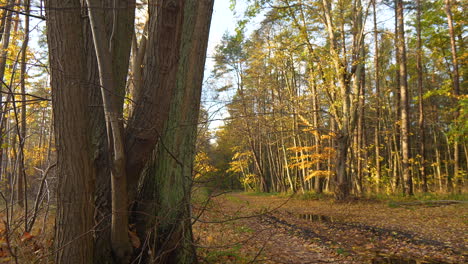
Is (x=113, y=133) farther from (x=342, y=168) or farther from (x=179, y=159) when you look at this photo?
(x=342, y=168)

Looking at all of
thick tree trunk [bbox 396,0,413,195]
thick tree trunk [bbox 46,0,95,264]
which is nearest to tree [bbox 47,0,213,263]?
thick tree trunk [bbox 46,0,95,264]

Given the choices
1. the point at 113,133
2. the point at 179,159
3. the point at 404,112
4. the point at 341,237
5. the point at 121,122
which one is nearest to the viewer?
the point at 113,133

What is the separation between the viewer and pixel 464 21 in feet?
49.0

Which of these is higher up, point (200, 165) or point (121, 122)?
point (121, 122)

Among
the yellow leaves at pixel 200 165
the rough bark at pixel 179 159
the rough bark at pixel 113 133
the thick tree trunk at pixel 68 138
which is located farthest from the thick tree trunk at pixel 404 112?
the thick tree trunk at pixel 68 138

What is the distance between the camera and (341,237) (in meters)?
6.77

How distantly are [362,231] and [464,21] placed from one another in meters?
13.6

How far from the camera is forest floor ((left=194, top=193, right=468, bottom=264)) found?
15.0 feet

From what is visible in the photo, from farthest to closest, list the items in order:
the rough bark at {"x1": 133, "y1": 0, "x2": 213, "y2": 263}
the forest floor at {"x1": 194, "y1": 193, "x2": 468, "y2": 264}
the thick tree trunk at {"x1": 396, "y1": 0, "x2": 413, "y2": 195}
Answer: the thick tree trunk at {"x1": 396, "y1": 0, "x2": 413, "y2": 195} < the forest floor at {"x1": 194, "y1": 193, "x2": 468, "y2": 264} < the rough bark at {"x1": 133, "y1": 0, "x2": 213, "y2": 263}

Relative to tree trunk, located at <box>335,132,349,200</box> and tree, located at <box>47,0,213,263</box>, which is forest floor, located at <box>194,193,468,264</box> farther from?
tree trunk, located at <box>335,132,349,200</box>

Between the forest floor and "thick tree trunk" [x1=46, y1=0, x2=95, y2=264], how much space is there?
1083mm

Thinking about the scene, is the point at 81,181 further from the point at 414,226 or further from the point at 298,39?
the point at 298,39

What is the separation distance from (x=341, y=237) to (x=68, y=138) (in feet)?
20.2

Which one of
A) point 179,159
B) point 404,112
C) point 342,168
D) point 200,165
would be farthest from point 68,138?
point 404,112
